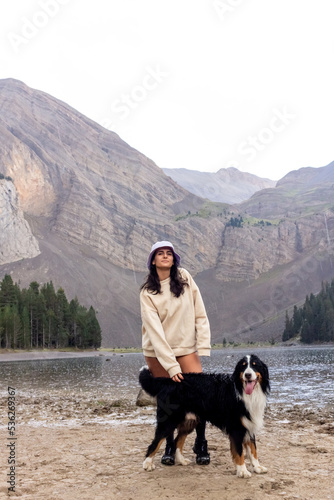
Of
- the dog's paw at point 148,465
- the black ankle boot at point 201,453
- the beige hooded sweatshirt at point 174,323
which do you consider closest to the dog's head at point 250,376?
the beige hooded sweatshirt at point 174,323

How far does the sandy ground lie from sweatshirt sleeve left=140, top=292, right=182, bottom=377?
1586mm

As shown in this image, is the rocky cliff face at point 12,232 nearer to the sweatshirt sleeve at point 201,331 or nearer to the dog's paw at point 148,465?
the sweatshirt sleeve at point 201,331

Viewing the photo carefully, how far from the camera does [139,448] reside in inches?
341

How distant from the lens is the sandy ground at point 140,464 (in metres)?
5.93

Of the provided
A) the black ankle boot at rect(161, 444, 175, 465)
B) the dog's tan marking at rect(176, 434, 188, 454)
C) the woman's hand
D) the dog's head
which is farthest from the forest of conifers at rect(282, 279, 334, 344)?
the woman's hand

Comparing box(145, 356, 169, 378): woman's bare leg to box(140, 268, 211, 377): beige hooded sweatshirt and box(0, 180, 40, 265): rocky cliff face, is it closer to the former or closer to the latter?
box(140, 268, 211, 377): beige hooded sweatshirt

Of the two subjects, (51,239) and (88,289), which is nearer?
(88,289)

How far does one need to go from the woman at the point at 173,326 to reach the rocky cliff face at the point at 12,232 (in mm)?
173125

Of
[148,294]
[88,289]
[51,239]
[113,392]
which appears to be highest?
[51,239]

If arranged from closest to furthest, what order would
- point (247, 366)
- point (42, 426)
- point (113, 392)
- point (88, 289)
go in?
point (247, 366), point (42, 426), point (113, 392), point (88, 289)

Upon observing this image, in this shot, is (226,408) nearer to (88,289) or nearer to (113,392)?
(113,392)

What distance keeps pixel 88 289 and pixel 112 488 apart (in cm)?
18087

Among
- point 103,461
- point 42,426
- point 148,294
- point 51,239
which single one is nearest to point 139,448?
point 103,461

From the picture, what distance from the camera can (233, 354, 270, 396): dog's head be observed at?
6.48 meters
